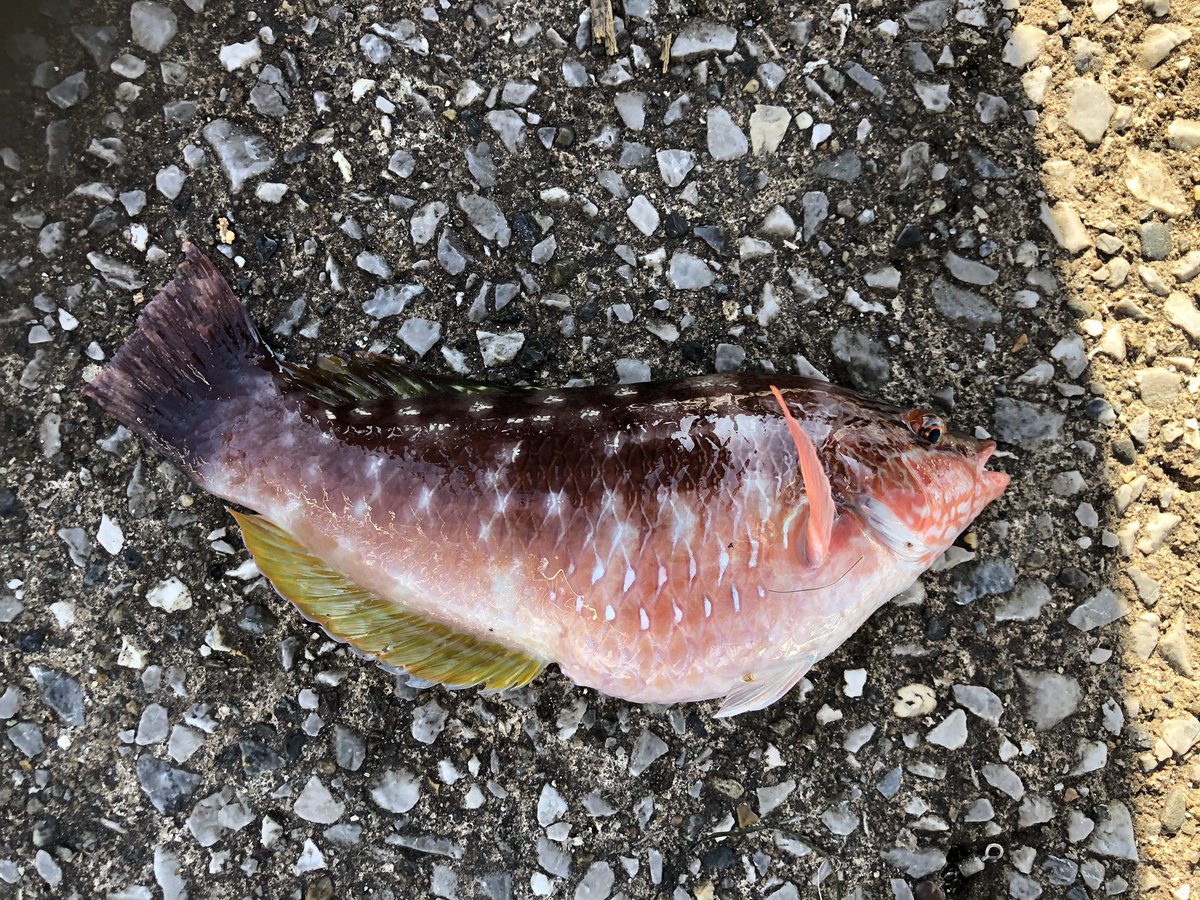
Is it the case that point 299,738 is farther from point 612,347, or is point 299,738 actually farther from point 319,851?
point 612,347

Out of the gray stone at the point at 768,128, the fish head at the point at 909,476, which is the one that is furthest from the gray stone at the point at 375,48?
the fish head at the point at 909,476

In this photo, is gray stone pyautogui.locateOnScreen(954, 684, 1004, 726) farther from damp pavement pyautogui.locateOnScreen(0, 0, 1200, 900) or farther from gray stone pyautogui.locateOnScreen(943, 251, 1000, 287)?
gray stone pyautogui.locateOnScreen(943, 251, 1000, 287)

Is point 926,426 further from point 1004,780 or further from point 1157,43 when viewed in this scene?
point 1157,43

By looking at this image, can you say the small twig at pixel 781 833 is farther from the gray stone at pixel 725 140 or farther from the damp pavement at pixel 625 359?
the gray stone at pixel 725 140

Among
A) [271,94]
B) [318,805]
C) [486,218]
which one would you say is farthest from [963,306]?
[318,805]

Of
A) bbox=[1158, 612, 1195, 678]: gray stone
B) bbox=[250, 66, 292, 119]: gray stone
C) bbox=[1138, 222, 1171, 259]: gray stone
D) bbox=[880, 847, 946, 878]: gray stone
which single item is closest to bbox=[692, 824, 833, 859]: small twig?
bbox=[880, 847, 946, 878]: gray stone
